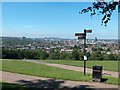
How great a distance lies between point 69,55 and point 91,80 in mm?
16600

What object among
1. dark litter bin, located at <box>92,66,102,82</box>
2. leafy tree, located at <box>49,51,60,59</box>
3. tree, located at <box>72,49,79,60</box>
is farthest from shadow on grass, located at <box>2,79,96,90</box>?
leafy tree, located at <box>49,51,60,59</box>

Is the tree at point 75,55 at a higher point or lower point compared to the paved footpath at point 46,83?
higher

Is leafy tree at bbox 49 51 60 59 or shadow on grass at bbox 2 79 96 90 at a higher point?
leafy tree at bbox 49 51 60 59

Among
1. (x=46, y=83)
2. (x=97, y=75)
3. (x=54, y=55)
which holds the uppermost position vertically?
(x=54, y=55)

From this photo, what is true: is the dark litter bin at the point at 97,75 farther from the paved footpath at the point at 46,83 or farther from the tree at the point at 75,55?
the tree at the point at 75,55

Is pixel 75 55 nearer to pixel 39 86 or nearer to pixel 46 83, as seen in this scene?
pixel 46 83

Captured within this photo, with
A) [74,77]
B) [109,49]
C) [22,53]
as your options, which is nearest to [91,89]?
[74,77]

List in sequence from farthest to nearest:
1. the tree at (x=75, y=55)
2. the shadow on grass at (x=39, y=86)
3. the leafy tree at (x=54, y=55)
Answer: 1. the leafy tree at (x=54, y=55)
2. the tree at (x=75, y=55)
3. the shadow on grass at (x=39, y=86)

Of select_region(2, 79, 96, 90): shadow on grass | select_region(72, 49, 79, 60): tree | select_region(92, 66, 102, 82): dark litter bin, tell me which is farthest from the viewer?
select_region(72, 49, 79, 60): tree

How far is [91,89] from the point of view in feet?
36.1

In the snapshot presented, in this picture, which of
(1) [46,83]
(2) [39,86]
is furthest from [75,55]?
(2) [39,86]

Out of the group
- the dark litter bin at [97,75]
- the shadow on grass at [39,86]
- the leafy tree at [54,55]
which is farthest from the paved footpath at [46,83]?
the leafy tree at [54,55]

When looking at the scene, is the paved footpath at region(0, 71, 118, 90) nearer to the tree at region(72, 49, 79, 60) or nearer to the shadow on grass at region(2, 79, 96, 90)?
the shadow on grass at region(2, 79, 96, 90)

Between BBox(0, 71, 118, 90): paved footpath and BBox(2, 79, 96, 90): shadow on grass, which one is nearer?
BBox(2, 79, 96, 90): shadow on grass
